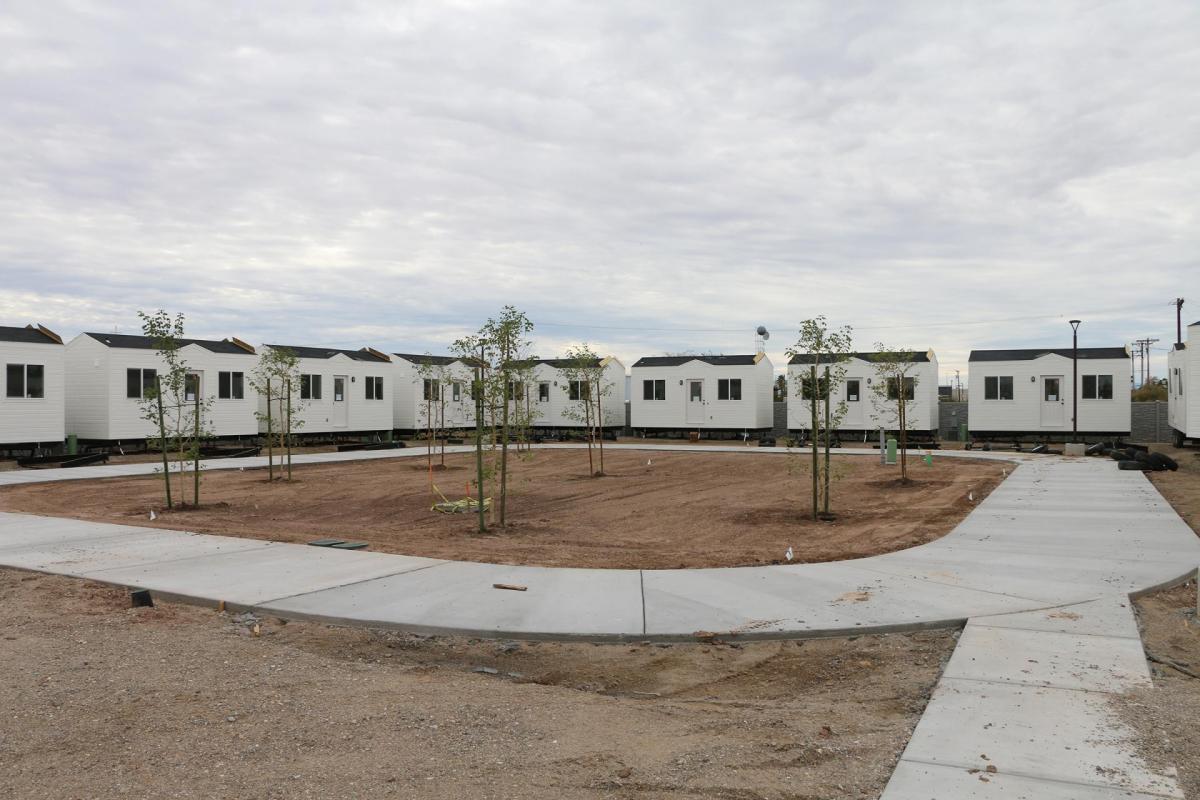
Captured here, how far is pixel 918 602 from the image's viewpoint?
19.6 ft

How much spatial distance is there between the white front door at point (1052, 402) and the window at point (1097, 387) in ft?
2.73

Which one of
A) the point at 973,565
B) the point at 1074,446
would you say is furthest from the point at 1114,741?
the point at 1074,446

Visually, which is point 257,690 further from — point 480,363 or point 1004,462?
point 1004,462

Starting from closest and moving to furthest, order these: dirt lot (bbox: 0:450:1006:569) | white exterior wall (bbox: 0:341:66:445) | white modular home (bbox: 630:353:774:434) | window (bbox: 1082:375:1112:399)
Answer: dirt lot (bbox: 0:450:1006:569), white exterior wall (bbox: 0:341:66:445), window (bbox: 1082:375:1112:399), white modular home (bbox: 630:353:774:434)

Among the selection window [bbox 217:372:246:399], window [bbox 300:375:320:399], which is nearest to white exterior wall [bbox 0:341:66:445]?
window [bbox 217:372:246:399]

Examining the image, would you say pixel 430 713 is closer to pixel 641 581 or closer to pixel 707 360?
pixel 641 581

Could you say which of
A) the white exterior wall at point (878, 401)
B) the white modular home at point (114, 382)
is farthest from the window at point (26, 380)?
the white exterior wall at point (878, 401)

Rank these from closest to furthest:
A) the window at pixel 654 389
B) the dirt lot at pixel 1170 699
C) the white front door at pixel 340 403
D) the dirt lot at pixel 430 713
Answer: the dirt lot at pixel 430 713 < the dirt lot at pixel 1170 699 < the white front door at pixel 340 403 < the window at pixel 654 389

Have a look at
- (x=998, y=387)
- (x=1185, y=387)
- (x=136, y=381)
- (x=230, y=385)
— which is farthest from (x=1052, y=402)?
(x=136, y=381)

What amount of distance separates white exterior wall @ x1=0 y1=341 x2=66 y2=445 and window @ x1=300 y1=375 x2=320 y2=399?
26.3 ft

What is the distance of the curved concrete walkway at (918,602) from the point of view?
3391 mm

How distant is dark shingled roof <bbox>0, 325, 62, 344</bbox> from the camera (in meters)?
22.1

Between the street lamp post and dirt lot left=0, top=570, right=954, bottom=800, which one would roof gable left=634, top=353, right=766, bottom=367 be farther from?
dirt lot left=0, top=570, right=954, bottom=800

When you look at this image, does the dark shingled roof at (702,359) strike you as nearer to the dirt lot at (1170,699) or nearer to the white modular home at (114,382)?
the white modular home at (114,382)
